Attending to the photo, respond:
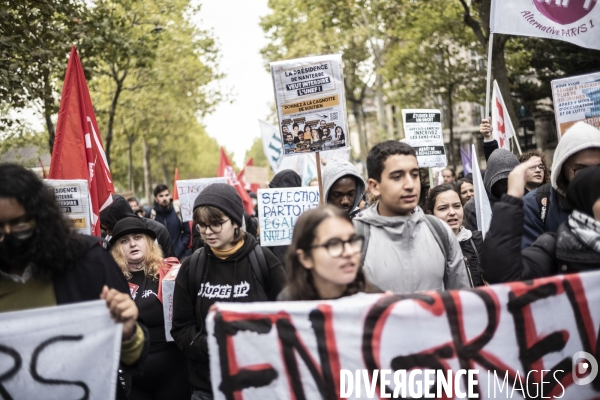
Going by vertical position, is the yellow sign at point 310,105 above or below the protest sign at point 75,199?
above

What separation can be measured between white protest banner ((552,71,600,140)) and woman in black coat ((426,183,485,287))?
193 centimetres

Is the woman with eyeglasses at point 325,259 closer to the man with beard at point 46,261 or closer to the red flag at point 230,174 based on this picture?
the man with beard at point 46,261

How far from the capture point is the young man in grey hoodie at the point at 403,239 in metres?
3.20

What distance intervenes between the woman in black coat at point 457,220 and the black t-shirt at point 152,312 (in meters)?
2.18

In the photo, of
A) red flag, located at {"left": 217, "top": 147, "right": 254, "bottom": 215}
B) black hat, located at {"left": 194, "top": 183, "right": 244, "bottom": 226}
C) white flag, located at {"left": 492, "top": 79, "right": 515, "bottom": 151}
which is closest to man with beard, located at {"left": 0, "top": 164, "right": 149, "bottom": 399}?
black hat, located at {"left": 194, "top": 183, "right": 244, "bottom": 226}

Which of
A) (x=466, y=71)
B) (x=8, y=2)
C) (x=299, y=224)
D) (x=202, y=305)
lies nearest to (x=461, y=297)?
(x=299, y=224)

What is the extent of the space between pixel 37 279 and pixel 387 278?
5.01ft

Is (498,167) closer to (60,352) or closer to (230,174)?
(60,352)

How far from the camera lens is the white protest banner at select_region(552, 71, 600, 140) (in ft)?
21.7

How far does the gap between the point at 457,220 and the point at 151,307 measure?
7.78 ft

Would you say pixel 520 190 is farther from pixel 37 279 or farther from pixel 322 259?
pixel 37 279

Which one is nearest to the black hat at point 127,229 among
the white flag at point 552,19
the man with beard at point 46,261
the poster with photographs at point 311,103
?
the poster with photographs at point 311,103

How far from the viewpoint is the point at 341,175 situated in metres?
4.62

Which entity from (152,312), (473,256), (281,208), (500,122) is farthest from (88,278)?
(500,122)
